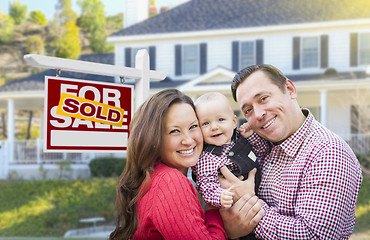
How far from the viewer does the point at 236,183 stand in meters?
3.00

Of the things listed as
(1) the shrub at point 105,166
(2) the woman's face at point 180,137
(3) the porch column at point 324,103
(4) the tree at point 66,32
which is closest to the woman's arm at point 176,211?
(2) the woman's face at point 180,137

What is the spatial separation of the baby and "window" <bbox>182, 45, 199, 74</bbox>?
18056 mm

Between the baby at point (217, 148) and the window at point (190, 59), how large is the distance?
18.1 metres

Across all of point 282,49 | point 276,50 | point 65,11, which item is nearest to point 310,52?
point 282,49

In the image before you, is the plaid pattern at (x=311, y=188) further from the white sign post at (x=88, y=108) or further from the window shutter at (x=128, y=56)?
the window shutter at (x=128, y=56)

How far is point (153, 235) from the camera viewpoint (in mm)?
2668

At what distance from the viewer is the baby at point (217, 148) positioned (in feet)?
10.00

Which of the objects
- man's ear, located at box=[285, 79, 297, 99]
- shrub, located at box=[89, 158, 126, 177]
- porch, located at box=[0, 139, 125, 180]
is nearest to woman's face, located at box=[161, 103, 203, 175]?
man's ear, located at box=[285, 79, 297, 99]

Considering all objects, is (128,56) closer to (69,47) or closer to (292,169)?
(292,169)

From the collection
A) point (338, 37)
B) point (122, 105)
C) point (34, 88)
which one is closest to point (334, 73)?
point (338, 37)

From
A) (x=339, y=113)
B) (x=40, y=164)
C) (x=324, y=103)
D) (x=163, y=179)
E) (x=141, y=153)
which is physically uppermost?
(x=324, y=103)

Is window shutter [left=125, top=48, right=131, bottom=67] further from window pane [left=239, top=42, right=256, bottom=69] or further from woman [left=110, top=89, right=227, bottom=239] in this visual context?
woman [left=110, top=89, right=227, bottom=239]

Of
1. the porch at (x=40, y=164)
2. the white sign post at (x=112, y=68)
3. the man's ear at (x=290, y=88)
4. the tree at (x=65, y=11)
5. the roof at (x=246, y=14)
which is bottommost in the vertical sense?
the porch at (x=40, y=164)

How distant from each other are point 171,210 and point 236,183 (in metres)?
0.58
